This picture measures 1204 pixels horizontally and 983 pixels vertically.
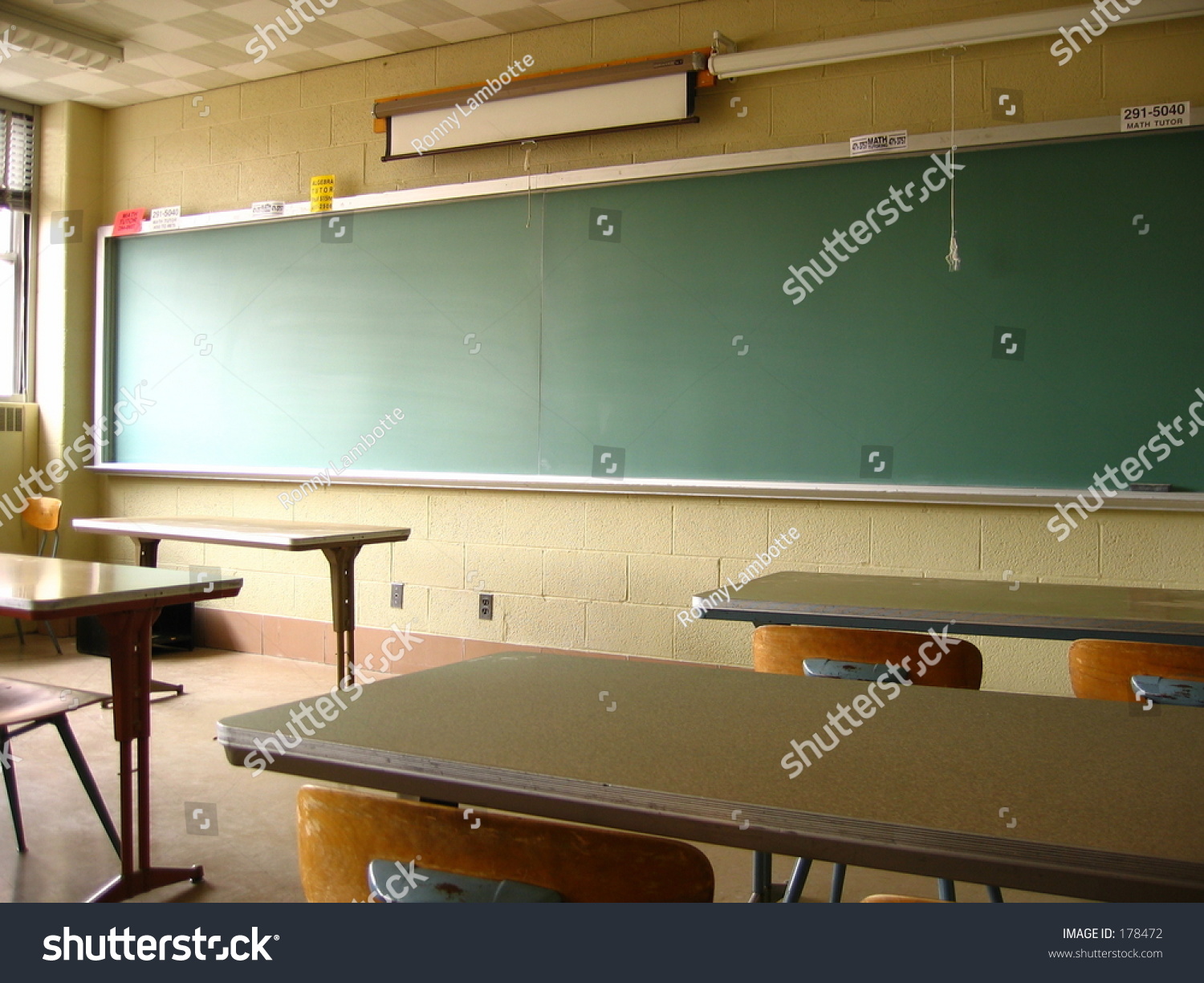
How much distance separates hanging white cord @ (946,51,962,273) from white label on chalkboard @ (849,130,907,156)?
15 centimetres

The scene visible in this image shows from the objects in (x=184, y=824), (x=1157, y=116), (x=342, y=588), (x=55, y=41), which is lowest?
(x=184, y=824)

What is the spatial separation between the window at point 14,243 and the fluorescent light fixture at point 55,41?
3.09 feet

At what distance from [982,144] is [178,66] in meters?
3.79

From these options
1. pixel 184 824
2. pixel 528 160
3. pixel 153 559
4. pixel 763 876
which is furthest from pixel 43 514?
pixel 763 876

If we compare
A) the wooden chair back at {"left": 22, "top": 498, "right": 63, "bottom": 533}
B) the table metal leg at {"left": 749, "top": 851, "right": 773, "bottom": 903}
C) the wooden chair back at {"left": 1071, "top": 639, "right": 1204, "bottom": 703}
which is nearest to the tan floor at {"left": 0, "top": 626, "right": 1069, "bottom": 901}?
the table metal leg at {"left": 749, "top": 851, "right": 773, "bottom": 903}

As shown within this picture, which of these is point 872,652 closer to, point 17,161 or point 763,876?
point 763,876

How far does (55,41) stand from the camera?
440 centimetres

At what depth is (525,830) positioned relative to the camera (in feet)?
2.59

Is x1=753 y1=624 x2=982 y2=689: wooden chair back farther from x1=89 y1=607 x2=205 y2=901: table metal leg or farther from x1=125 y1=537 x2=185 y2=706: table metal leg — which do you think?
x1=125 y1=537 x2=185 y2=706: table metal leg

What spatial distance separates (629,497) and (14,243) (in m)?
3.83

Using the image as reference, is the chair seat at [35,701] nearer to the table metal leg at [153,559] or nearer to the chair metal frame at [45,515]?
the table metal leg at [153,559]

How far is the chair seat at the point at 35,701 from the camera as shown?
205 cm
